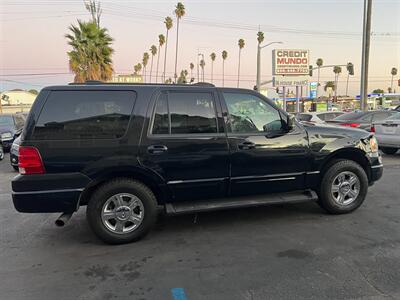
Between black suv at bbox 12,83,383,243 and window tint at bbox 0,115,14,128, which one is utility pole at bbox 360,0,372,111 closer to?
black suv at bbox 12,83,383,243

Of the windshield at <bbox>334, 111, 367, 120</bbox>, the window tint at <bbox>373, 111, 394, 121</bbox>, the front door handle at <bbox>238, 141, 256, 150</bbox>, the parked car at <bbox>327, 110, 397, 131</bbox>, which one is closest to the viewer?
the front door handle at <bbox>238, 141, 256, 150</bbox>

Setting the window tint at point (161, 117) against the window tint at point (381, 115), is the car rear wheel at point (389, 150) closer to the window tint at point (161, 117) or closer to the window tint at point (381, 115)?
the window tint at point (381, 115)

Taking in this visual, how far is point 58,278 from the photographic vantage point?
340cm

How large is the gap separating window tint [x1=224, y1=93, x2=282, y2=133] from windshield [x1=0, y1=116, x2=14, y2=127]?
513 inches

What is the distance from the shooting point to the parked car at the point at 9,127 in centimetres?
1341

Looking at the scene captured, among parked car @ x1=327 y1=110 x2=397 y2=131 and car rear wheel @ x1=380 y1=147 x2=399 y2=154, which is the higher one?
parked car @ x1=327 y1=110 x2=397 y2=131

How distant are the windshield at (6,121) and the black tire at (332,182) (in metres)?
13.8

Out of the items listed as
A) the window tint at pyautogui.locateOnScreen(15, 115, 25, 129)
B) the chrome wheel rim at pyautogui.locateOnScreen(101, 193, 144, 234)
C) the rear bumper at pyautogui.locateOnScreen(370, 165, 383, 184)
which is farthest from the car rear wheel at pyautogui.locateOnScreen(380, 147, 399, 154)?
the window tint at pyautogui.locateOnScreen(15, 115, 25, 129)

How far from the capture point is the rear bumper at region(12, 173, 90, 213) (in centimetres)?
388

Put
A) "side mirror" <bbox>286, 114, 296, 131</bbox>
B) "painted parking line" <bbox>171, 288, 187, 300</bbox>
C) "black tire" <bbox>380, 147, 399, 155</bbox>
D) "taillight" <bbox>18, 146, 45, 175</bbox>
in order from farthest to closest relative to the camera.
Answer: "black tire" <bbox>380, 147, 399, 155</bbox>, "side mirror" <bbox>286, 114, 296, 131</bbox>, "taillight" <bbox>18, 146, 45, 175</bbox>, "painted parking line" <bbox>171, 288, 187, 300</bbox>

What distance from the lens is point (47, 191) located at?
12.9 ft

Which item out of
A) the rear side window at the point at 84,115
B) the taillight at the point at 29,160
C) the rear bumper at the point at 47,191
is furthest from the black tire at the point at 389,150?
the taillight at the point at 29,160

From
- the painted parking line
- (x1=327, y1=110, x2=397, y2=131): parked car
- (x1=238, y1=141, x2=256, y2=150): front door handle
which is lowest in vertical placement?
the painted parking line

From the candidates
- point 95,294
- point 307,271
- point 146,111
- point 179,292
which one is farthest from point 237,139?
point 95,294
